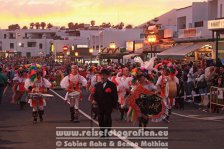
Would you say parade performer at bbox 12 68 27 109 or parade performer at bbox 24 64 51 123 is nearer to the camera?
parade performer at bbox 24 64 51 123

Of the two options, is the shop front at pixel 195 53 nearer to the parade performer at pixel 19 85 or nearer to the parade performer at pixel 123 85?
the parade performer at pixel 19 85

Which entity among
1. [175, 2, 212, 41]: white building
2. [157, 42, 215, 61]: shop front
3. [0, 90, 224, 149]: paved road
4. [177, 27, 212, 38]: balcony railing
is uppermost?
[175, 2, 212, 41]: white building

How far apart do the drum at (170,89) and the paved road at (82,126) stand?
89cm

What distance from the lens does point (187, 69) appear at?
27391mm

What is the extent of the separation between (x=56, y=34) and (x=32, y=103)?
133839mm

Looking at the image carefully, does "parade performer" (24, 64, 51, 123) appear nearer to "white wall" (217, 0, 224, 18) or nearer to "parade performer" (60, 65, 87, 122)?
"parade performer" (60, 65, 87, 122)

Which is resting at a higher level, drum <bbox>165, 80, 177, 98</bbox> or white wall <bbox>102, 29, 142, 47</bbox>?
white wall <bbox>102, 29, 142, 47</bbox>

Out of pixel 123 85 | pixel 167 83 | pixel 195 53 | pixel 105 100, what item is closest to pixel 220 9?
pixel 195 53

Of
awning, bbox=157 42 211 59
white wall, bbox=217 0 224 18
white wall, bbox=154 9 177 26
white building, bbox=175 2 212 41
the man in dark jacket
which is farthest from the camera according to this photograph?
white wall, bbox=154 9 177 26

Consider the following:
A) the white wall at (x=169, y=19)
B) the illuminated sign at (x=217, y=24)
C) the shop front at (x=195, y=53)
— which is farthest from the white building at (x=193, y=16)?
the white wall at (x=169, y=19)

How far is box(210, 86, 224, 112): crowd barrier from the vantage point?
2136 centimetres

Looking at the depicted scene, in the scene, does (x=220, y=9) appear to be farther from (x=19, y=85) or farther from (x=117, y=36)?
(x=117, y=36)

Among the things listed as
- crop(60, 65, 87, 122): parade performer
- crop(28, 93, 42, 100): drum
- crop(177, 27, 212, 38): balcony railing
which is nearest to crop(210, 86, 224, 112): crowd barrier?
crop(60, 65, 87, 122): parade performer

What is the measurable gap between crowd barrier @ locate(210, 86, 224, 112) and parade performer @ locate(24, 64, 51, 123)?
678cm
